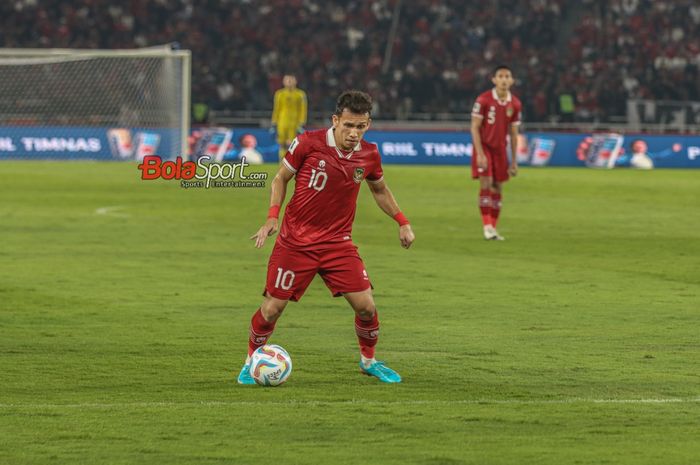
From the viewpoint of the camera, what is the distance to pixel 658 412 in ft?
23.7

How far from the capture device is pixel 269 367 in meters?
7.85

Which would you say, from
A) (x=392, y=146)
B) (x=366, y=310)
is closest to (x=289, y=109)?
(x=392, y=146)

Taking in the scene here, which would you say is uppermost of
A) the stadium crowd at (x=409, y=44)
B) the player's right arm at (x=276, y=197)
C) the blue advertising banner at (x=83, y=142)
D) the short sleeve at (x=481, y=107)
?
the player's right arm at (x=276, y=197)

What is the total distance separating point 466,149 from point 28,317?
27.0m

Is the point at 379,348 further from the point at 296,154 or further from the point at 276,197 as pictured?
the point at 296,154

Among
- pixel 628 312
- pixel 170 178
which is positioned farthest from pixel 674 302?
pixel 170 178

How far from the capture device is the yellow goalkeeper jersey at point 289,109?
3178 centimetres

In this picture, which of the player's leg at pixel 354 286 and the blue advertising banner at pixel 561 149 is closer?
the player's leg at pixel 354 286

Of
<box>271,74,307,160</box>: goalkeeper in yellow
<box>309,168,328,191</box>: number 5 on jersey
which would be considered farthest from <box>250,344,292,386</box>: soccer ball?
<box>271,74,307,160</box>: goalkeeper in yellow

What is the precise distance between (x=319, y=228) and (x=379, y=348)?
164 cm

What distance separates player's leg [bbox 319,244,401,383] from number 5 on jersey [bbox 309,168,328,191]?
0.38 m

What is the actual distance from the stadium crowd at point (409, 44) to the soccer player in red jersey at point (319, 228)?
3285cm

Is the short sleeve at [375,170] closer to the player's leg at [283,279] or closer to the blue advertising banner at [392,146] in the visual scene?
the player's leg at [283,279]

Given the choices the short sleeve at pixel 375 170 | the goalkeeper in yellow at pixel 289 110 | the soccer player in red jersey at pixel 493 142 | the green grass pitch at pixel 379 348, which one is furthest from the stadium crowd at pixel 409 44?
the short sleeve at pixel 375 170
